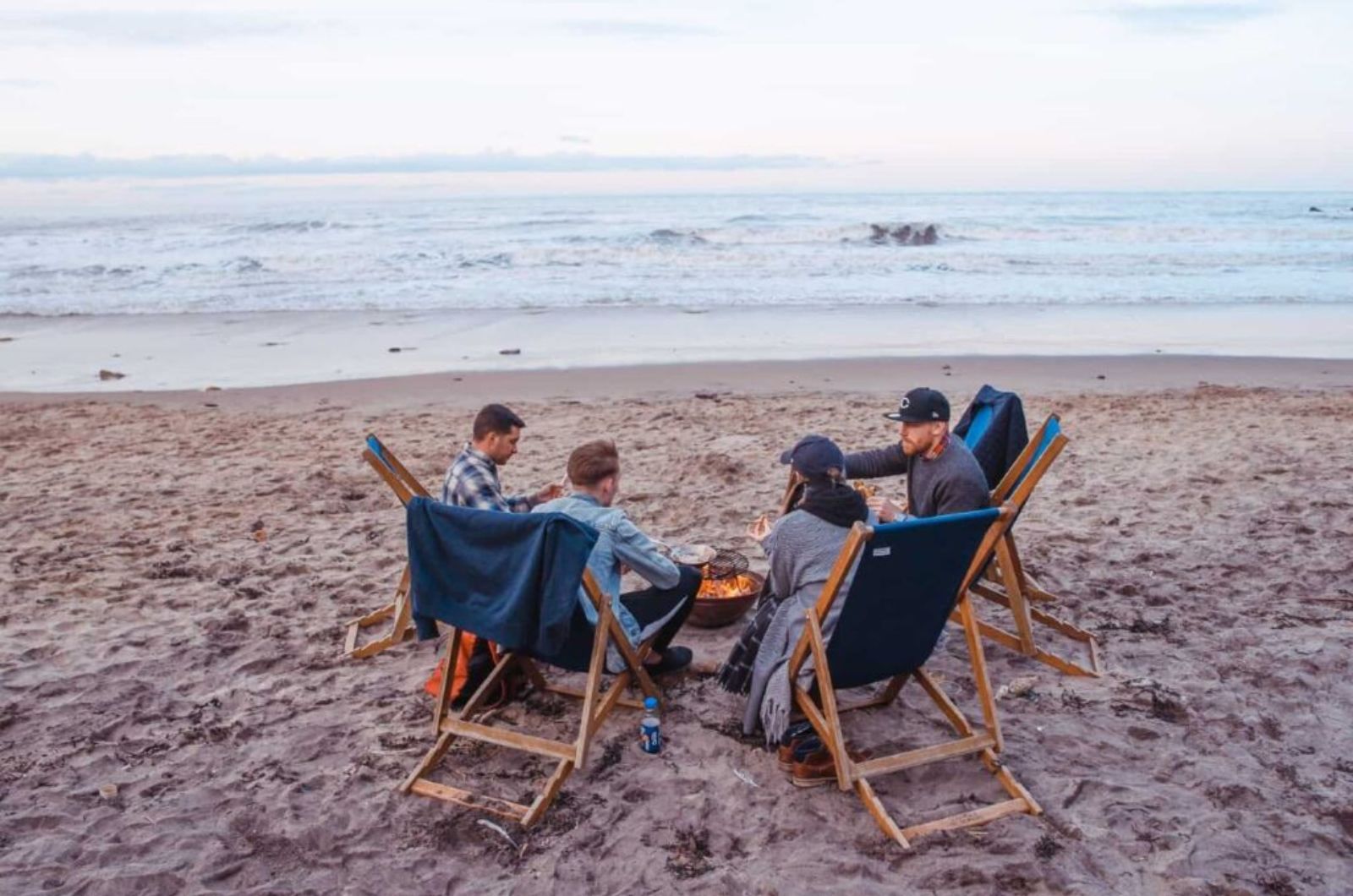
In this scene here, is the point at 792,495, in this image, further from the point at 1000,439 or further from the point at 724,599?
the point at 1000,439

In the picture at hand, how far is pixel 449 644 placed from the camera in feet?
12.7

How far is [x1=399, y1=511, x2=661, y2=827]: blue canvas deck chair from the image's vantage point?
351cm

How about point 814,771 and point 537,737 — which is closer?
point 814,771

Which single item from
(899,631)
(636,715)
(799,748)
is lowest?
(636,715)

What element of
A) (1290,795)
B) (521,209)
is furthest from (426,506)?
(521,209)

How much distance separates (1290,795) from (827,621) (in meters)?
1.65

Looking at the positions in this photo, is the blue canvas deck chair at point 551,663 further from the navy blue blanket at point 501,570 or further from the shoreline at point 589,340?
the shoreline at point 589,340

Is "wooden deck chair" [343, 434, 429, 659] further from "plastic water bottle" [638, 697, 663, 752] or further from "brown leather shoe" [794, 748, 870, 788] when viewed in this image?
"brown leather shoe" [794, 748, 870, 788]

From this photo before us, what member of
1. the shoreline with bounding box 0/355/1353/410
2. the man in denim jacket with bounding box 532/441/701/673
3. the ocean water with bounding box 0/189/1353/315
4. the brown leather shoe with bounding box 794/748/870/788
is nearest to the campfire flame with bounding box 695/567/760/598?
the man in denim jacket with bounding box 532/441/701/673

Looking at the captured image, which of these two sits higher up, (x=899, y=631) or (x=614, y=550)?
(x=614, y=550)

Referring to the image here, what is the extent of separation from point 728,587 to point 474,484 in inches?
52.6

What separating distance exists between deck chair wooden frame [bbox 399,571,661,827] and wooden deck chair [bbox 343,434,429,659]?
2.70 feet

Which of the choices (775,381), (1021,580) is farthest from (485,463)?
(775,381)

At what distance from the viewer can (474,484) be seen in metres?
4.38
